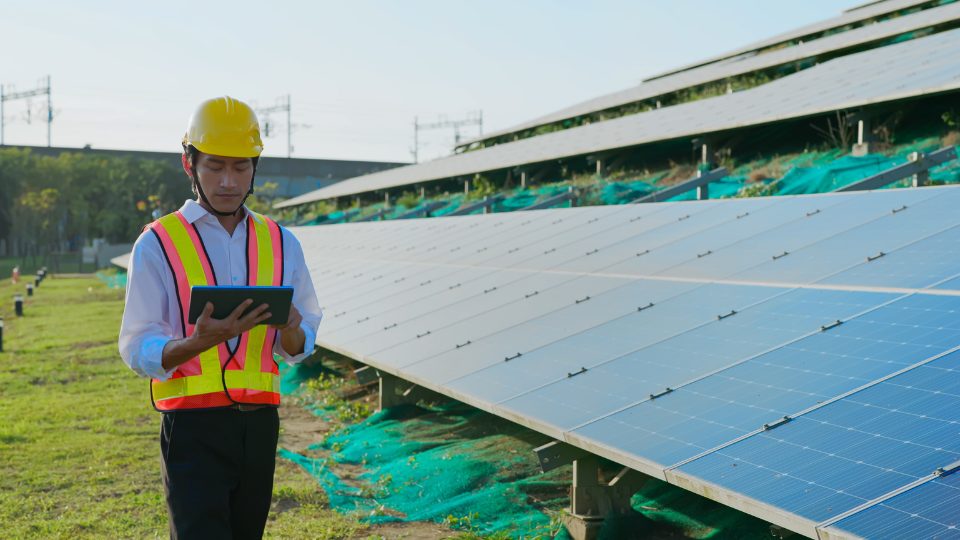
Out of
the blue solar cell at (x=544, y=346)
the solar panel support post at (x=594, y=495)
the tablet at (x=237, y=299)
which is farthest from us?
the blue solar cell at (x=544, y=346)

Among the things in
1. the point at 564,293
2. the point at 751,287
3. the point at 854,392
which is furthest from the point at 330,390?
the point at 854,392

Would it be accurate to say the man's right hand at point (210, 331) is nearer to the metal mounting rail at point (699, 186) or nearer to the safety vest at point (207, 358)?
the safety vest at point (207, 358)

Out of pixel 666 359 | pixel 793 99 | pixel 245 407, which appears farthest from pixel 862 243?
pixel 793 99

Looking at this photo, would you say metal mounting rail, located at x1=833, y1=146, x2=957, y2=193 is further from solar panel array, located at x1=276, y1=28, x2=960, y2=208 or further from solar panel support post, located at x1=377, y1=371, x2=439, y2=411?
solar panel support post, located at x1=377, y1=371, x2=439, y2=411

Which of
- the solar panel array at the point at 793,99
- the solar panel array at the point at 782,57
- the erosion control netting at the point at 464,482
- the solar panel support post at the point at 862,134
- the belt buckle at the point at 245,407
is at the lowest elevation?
the erosion control netting at the point at 464,482

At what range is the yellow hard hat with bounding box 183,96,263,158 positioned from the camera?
3752 millimetres

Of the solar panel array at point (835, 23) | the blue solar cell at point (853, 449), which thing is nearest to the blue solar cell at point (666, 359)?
the blue solar cell at point (853, 449)

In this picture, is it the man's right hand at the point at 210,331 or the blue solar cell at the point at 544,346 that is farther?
the blue solar cell at the point at 544,346

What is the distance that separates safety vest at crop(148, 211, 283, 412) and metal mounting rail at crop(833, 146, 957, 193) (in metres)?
8.70

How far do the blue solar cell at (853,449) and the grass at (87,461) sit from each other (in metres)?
3.77

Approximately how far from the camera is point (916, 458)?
453cm

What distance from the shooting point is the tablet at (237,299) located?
11.1 ft

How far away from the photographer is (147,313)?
12.1ft

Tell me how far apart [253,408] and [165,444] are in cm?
35
